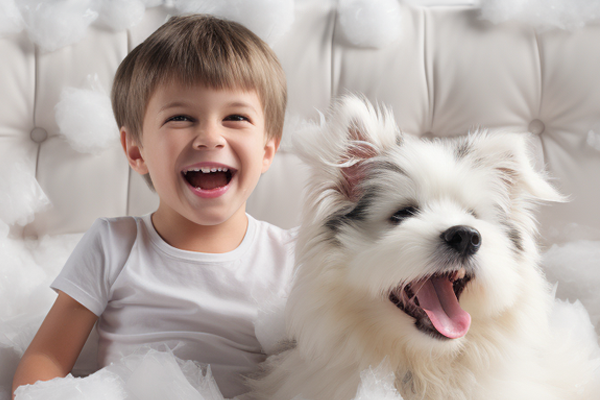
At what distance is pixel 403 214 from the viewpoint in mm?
948

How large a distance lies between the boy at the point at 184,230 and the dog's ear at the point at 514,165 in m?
0.54

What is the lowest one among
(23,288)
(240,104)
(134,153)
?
(23,288)

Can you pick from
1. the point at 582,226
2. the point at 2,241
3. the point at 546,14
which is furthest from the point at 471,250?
the point at 2,241

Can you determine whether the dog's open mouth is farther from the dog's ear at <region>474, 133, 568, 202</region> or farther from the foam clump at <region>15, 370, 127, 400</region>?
the foam clump at <region>15, 370, 127, 400</region>

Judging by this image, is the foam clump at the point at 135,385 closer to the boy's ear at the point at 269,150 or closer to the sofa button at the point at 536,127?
the boy's ear at the point at 269,150

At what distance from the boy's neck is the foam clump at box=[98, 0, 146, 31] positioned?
744mm

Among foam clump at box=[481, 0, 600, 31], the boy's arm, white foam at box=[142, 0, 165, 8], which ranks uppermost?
foam clump at box=[481, 0, 600, 31]

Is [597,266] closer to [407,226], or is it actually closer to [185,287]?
[407,226]

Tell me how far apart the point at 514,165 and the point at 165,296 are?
854mm

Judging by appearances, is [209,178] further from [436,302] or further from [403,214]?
[436,302]

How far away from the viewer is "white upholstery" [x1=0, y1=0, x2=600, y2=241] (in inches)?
63.8

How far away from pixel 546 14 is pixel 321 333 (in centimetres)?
130

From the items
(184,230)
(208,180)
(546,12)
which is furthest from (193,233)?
(546,12)

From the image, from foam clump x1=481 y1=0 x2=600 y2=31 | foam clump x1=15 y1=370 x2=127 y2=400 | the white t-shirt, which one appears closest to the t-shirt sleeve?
the white t-shirt
